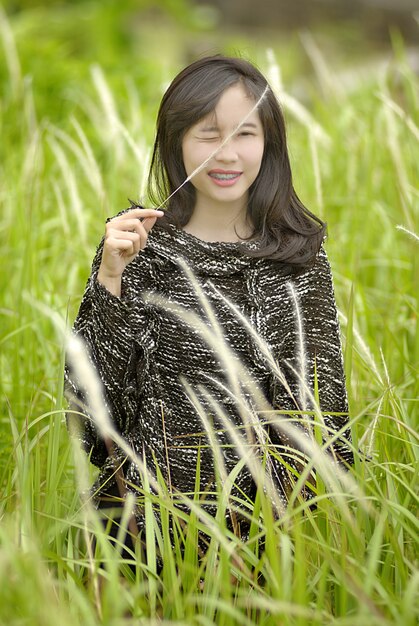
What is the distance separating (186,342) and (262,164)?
31 cm

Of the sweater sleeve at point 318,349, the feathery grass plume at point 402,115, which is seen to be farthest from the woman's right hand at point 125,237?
the feathery grass plume at point 402,115

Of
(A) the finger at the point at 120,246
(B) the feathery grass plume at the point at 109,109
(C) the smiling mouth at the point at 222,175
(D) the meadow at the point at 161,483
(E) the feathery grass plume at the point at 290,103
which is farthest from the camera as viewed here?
(B) the feathery grass plume at the point at 109,109

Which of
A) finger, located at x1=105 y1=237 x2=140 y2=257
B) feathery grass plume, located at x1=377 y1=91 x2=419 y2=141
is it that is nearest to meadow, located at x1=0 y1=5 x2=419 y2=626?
feathery grass plume, located at x1=377 y1=91 x2=419 y2=141

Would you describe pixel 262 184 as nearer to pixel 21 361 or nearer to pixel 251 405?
pixel 251 405

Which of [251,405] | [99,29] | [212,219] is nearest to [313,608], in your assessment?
[251,405]

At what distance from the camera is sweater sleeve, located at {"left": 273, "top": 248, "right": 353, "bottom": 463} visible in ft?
4.58

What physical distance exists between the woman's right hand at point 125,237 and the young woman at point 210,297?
0.04 m

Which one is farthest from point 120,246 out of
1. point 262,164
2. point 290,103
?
point 290,103

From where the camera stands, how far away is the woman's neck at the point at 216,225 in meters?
1.40

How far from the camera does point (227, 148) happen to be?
51.8 inches

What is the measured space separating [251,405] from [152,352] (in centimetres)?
17

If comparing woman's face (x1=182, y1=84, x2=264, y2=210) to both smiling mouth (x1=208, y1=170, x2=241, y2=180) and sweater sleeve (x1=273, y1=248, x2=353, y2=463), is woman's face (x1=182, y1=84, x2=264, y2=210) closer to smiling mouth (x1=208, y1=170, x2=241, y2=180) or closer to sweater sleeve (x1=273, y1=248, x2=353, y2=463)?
smiling mouth (x1=208, y1=170, x2=241, y2=180)

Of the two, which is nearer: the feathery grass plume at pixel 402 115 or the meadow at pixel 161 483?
the meadow at pixel 161 483

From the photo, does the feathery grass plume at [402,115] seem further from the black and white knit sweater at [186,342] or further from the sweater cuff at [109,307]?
the sweater cuff at [109,307]
